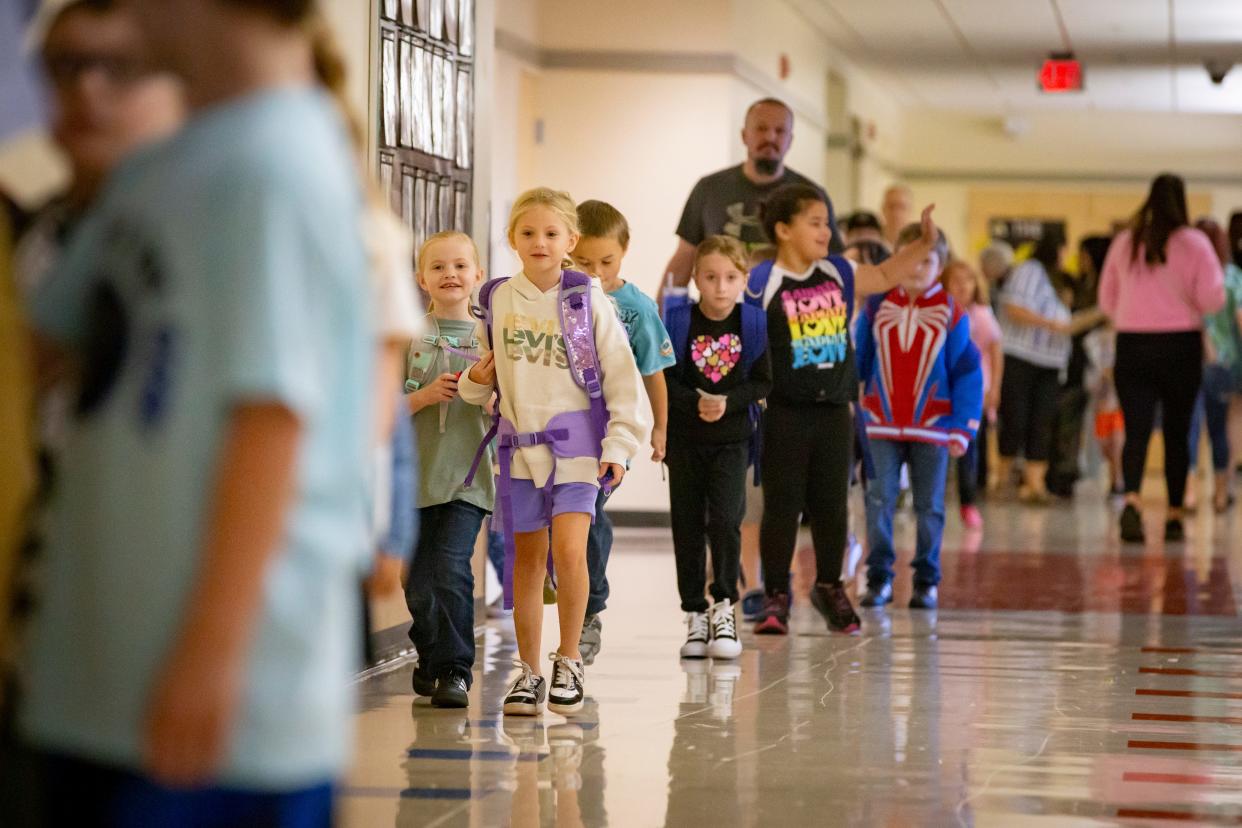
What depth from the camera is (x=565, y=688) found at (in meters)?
4.43

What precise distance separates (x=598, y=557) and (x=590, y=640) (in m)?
0.26

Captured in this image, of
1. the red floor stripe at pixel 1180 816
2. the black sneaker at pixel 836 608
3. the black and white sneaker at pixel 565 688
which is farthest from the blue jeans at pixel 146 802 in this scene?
the black sneaker at pixel 836 608

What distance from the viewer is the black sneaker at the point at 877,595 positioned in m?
6.86

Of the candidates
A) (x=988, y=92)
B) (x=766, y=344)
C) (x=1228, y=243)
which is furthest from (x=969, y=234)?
(x=766, y=344)

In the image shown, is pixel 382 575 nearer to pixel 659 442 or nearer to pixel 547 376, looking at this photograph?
pixel 547 376

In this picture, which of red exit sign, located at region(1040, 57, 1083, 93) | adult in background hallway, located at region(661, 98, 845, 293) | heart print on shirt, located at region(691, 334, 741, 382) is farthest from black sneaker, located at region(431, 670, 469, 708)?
red exit sign, located at region(1040, 57, 1083, 93)

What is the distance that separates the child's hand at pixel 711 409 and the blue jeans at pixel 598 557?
42cm

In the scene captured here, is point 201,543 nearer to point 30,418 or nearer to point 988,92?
point 30,418

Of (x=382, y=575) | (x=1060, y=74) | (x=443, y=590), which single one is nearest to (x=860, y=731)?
(x=443, y=590)

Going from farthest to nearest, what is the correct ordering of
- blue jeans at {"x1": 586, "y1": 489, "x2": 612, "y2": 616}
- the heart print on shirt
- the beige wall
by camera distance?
the beige wall, the heart print on shirt, blue jeans at {"x1": 586, "y1": 489, "x2": 612, "y2": 616}

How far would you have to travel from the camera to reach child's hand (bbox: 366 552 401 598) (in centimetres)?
195

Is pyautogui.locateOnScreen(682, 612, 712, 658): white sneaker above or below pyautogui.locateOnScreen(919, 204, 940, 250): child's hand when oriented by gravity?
below

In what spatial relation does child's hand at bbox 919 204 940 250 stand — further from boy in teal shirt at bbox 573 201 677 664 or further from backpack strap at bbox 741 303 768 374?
boy in teal shirt at bbox 573 201 677 664

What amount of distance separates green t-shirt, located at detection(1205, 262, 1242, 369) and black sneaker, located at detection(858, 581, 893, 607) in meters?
5.13
